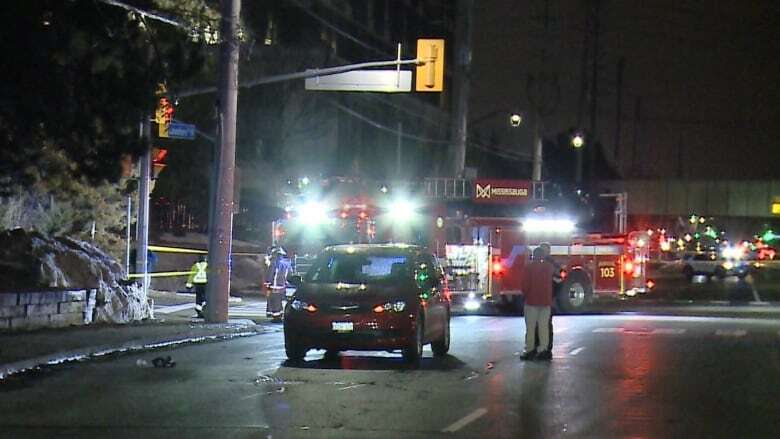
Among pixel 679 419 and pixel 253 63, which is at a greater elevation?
pixel 253 63

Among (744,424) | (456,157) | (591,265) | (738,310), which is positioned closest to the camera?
(744,424)

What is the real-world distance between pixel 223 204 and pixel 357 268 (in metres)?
6.53

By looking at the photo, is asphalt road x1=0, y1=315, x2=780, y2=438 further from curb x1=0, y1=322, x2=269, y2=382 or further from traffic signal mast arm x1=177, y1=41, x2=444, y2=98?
traffic signal mast arm x1=177, y1=41, x2=444, y2=98

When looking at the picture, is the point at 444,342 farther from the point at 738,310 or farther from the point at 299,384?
the point at 738,310

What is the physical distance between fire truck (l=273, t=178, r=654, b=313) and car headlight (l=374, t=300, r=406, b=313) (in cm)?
1004

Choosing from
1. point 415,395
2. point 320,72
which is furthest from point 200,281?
point 415,395

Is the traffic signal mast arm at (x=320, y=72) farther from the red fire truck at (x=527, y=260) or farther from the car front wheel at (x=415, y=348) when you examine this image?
the car front wheel at (x=415, y=348)

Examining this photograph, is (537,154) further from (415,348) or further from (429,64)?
(415,348)

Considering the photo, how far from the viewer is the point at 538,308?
58.6 ft

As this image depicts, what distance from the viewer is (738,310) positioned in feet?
112

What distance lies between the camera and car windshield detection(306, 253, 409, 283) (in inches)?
685

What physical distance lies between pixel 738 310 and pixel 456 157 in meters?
9.68

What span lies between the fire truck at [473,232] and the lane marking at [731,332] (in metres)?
4.18

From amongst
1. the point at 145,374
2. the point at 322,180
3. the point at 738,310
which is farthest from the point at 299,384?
the point at 738,310
